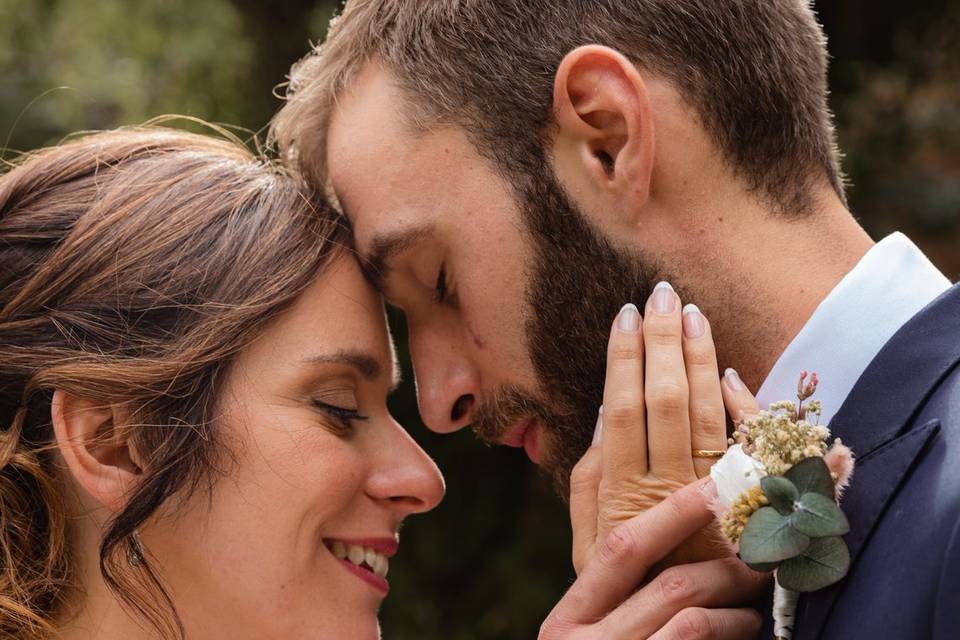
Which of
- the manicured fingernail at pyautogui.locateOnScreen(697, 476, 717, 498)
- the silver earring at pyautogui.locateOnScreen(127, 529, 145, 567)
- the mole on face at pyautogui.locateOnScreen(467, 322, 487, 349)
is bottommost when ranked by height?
the manicured fingernail at pyautogui.locateOnScreen(697, 476, 717, 498)

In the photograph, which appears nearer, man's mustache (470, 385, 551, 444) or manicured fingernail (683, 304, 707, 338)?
manicured fingernail (683, 304, 707, 338)

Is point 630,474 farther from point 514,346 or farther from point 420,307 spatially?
point 420,307

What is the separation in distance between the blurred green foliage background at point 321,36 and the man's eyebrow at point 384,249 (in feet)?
10.2

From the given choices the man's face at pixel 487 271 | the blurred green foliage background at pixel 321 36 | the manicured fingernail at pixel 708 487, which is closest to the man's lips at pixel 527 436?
the man's face at pixel 487 271

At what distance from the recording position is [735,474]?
2277 mm

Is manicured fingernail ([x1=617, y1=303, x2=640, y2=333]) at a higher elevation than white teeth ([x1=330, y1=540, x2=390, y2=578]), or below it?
higher

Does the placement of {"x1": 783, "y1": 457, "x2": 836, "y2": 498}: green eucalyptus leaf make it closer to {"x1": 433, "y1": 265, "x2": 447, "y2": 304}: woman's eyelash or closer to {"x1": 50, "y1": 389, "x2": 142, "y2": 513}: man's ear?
{"x1": 433, "y1": 265, "x2": 447, "y2": 304}: woman's eyelash

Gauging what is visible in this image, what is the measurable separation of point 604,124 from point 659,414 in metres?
0.74

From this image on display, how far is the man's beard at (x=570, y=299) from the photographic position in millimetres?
2852

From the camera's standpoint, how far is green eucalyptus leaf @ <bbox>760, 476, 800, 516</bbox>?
2150 millimetres

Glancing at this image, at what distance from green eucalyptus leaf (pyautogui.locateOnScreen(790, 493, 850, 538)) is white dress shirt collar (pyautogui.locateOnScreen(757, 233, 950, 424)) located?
1.43ft

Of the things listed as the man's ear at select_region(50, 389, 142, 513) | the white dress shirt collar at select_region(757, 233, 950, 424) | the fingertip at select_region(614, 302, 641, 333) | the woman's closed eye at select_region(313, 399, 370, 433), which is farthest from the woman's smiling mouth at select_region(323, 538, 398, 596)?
the white dress shirt collar at select_region(757, 233, 950, 424)

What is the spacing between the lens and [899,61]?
288 inches

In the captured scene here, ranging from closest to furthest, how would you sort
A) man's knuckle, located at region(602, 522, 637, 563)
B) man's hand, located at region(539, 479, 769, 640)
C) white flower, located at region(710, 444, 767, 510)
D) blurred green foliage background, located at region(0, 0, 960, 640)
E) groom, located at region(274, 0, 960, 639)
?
white flower, located at region(710, 444, 767, 510) → man's hand, located at region(539, 479, 769, 640) → man's knuckle, located at region(602, 522, 637, 563) → groom, located at region(274, 0, 960, 639) → blurred green foliage background, located at region(0, 0, 960, 640)
